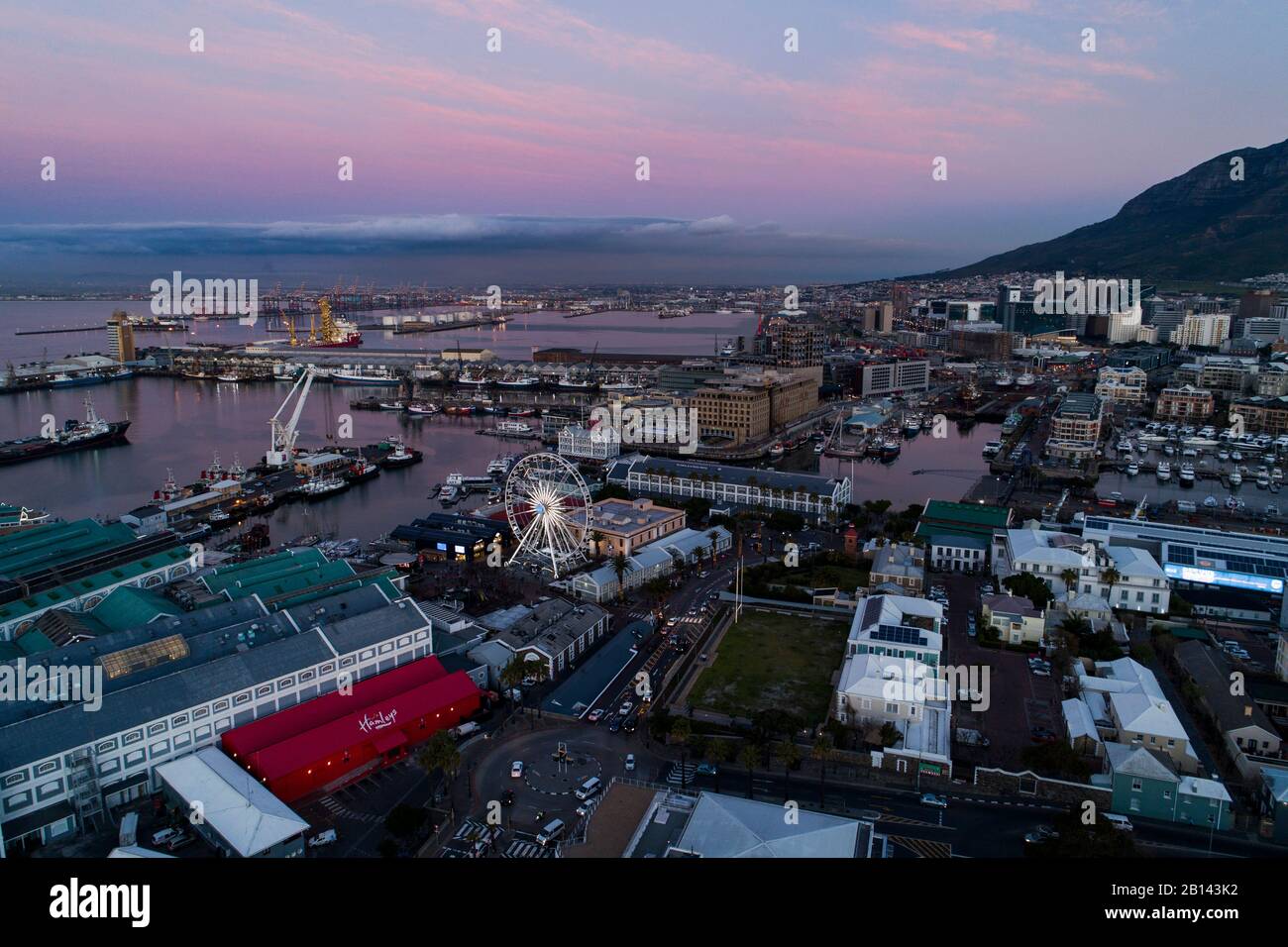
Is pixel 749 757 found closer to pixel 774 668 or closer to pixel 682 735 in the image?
pixel 682 735

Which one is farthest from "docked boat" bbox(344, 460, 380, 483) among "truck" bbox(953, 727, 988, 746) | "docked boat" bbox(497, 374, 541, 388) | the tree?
the tree

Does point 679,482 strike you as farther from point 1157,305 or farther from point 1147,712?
point 1157,305

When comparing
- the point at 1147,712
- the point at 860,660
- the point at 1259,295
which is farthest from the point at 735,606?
the point at 1259,295

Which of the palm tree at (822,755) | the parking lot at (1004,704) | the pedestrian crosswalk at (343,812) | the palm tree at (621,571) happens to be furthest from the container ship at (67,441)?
the parking lot at (1004,704)

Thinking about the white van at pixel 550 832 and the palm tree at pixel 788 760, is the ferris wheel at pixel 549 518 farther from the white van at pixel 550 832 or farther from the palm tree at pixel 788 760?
the white van at pixel 550 832

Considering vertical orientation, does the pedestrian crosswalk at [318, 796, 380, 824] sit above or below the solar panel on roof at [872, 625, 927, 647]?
below

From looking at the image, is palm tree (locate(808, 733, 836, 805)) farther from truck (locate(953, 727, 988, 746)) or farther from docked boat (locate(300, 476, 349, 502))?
docked boat (locate(300, 476, 349, 502))
